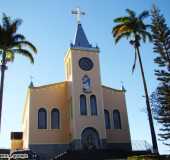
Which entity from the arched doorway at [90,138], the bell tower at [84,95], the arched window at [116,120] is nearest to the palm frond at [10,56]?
the bell tower at [84,95]

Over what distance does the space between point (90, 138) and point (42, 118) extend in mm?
6053

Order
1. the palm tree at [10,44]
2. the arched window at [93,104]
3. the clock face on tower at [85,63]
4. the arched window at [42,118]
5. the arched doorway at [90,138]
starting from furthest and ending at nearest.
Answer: the clock face on tower at [85,63] → the arched window at [93,104] → the arched window at [42,118] → the arched doorway at [90,138] → the palm tree at [10,44]

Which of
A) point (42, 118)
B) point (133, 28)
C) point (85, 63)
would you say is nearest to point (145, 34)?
point (133, 28)

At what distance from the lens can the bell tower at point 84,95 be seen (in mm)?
34875

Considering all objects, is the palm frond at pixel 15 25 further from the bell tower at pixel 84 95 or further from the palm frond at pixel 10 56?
the bell tower at pixel 84 95

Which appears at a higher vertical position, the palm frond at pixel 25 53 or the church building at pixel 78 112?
the palm frond at pixel 25 53

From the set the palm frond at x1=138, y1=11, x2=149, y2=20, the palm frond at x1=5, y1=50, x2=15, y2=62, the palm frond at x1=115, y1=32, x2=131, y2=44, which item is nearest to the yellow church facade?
the palm frond at x1=115, y1=32, x2=131, y2=44

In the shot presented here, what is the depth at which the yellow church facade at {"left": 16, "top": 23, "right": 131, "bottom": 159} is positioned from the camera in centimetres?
3497

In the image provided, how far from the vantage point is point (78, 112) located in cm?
3528

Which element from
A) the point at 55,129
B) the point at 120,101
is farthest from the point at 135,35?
the point at 55,129

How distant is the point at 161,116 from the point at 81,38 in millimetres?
14844

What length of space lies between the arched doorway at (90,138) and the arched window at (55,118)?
11.5ft

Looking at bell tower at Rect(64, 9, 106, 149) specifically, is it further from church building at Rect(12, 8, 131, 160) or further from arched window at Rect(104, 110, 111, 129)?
arched window at Rect(104, 110, 111, 129)

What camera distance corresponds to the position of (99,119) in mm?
35812
